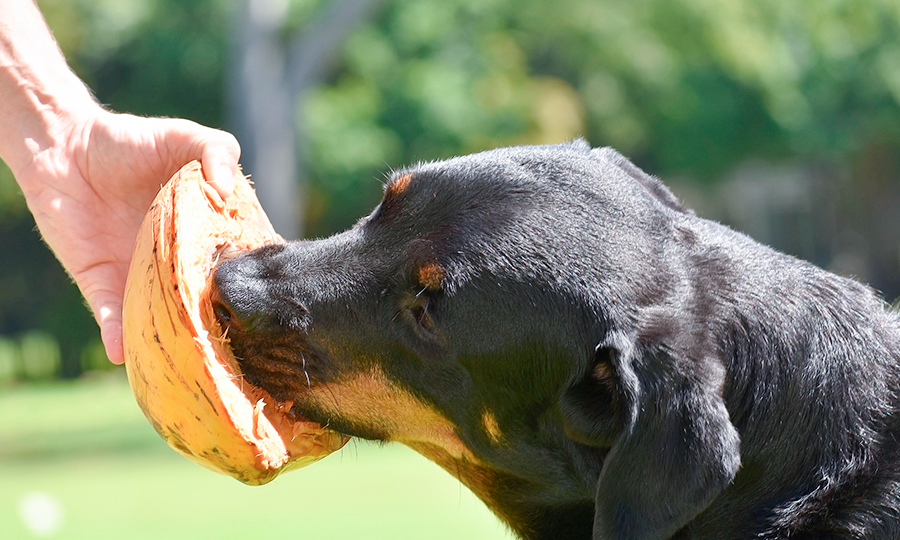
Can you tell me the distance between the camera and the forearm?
164 inches

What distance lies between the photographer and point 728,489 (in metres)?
3.30

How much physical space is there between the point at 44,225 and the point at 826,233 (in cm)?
3997

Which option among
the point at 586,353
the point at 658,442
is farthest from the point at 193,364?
the point at 658,442

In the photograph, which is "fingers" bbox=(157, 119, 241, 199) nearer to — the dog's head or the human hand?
the human hand

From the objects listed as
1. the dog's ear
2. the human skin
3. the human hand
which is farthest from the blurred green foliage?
the dog's ear

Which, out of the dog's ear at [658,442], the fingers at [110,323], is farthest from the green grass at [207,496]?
the dog's ear at [658,442]

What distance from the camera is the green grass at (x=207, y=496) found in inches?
372

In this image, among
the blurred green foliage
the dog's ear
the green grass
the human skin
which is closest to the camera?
the dog's ear

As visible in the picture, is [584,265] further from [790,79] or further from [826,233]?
[826,233]

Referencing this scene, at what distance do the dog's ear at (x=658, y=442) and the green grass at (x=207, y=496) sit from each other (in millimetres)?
4619

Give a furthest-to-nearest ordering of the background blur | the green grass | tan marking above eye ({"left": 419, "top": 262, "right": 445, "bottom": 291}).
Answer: the background blur → the green grass → tan marking above eye ({"left": 419, "top": 262, "right": 445, "bottom": 291})

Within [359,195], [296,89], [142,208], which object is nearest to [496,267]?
[142,208]

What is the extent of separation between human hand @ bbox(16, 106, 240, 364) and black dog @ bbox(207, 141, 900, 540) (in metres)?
0.62

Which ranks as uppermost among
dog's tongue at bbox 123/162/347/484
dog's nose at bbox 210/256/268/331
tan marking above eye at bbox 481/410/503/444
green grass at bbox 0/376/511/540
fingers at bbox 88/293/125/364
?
tan marking above eye at bbox 481/410/503/444
